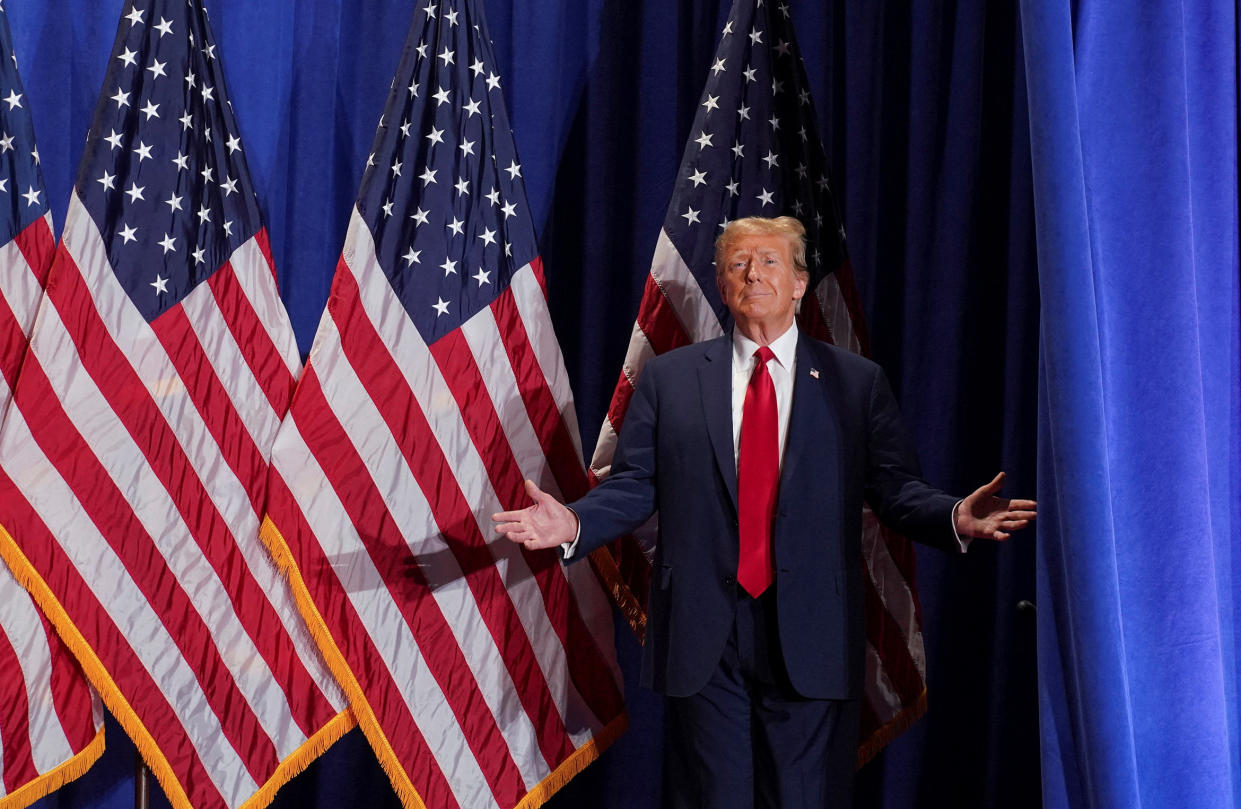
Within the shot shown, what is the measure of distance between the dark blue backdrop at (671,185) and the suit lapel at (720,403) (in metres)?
0.74

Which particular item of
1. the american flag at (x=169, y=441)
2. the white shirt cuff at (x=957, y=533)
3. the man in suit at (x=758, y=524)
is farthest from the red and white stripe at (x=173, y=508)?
the white shirt cuff at (x=957, y=533)

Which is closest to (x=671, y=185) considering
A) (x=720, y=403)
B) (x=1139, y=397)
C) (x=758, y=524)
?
(x=720, y=403)

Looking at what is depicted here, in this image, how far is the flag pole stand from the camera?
292 cm

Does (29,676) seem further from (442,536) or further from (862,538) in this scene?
(862,538)

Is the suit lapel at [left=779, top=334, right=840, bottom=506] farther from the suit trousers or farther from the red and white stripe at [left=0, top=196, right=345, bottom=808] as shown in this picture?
the red and white stripe at [left=0, top=196, right=345, bottom=808]

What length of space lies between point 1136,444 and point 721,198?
1555 millimetres

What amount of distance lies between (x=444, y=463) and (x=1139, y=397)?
1.68m

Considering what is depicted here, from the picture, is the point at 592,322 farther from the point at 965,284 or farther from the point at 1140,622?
the point at 1140,622

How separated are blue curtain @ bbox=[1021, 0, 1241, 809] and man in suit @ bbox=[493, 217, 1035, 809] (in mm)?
719

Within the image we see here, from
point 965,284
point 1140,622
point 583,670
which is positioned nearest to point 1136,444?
point 1140,622

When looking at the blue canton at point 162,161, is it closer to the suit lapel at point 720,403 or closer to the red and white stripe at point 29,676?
the red and white stripe at point 29,676

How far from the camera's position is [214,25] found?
3.24 metres

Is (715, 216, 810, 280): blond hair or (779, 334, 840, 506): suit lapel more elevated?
(715, 216, 810, 280): blond hair

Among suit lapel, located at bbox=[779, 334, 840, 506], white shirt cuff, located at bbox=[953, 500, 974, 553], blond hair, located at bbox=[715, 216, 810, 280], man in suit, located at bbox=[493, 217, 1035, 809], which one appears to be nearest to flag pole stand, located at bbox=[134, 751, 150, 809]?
man in suit, located at bbox=[493, 217, 1035, 809]
